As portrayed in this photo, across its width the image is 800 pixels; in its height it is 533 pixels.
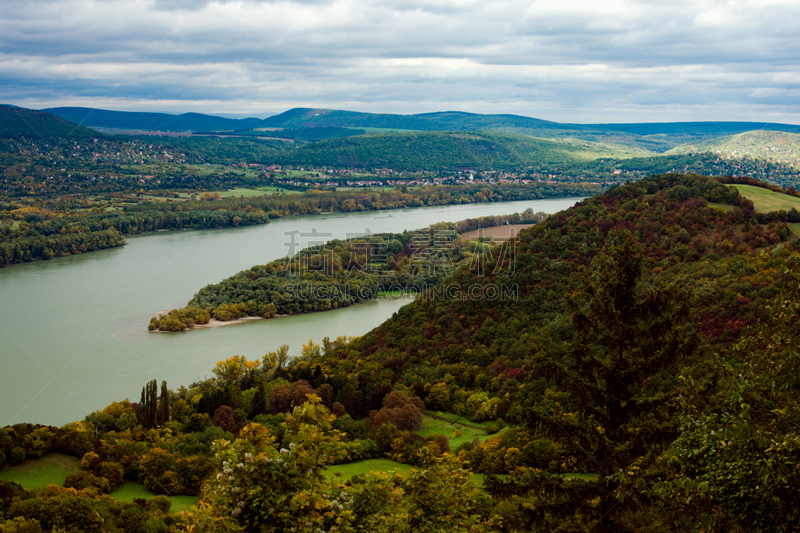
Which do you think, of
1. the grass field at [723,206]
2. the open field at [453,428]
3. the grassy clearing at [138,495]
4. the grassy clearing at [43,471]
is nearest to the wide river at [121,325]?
the grassy clearing at [43,471]

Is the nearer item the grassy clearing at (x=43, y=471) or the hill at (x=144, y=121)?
the grassy clearing at (x=43, y=471)

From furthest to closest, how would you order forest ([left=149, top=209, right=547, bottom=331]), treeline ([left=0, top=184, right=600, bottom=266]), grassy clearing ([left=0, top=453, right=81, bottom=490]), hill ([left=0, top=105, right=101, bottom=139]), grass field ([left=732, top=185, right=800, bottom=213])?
hill ([left=0, top=105, right=101, bottom=139]) → treeline ([left=0, top=184, right=600, bottom=266]) → forest ([left=149, top=209, right=547, bottom=331]) → grass field ([left=732, top=185, right=800, bottom=213]) → grassy clearing ([left=0, top=453, right=81, bottom=490])

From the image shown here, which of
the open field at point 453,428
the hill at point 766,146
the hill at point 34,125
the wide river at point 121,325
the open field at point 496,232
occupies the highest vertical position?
the hill at point 34,125

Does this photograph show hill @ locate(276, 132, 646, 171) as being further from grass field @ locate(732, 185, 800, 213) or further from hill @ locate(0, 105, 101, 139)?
grass field @ locate(732, 185, 800, 213)

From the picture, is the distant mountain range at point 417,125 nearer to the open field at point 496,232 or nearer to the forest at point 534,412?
the open field at point 496,232

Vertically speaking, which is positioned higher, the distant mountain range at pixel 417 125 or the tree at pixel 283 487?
the distant mountain range at pixel 417 125

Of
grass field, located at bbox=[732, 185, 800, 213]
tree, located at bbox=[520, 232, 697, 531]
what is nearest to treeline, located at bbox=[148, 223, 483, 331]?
grass field, located at bbox=[732, 185, 800, 213]

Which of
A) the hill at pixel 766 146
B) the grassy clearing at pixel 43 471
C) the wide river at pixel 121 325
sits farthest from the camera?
the hill at pixel 766 146

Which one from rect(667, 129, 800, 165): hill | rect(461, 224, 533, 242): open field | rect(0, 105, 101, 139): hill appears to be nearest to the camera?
rect(461, 224, 533, 242): open field

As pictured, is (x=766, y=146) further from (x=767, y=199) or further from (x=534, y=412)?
(x=534, y=412)
